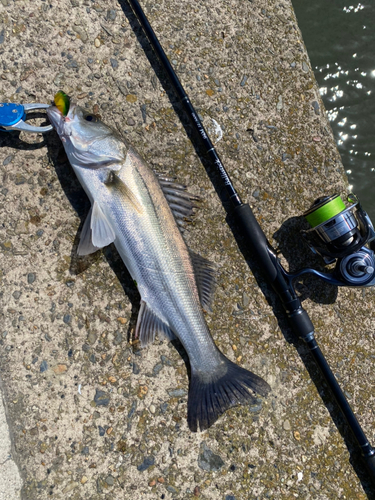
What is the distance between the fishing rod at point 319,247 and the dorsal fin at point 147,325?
0.80m

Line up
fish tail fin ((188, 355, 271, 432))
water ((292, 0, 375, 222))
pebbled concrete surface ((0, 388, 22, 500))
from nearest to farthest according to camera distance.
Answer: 1. pebbled concrete surface ((0, 388, 22, 500))
2. fish tail fin ((188, 355, 271, 432))
3. water ((292, 0, 375, 222))

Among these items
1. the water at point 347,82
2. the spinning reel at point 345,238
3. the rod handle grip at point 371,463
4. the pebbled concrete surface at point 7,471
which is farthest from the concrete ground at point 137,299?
the water at point 347,82

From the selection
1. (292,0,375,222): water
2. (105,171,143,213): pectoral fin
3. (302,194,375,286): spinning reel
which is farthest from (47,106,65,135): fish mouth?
(292,0,375,222): water

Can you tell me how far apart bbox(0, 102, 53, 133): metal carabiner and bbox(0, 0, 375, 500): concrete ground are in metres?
0.16

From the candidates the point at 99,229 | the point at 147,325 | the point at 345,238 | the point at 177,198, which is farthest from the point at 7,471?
the point at 345,238

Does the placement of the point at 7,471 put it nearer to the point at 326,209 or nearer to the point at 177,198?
the point at 177,198

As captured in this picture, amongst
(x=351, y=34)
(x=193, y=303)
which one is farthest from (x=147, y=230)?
(x=351, y=34)

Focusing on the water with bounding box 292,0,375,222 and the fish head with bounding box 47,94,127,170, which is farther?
the water with bounding box 292,0,375,222

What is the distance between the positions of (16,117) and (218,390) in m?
2.12

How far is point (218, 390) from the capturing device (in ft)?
7.65

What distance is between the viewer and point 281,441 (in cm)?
251

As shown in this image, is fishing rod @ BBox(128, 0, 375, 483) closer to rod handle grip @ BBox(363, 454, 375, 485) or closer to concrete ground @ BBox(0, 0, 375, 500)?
rod handle grip @ BBox(363, 454, 375, 485)

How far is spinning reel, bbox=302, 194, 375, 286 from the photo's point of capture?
7.86ft

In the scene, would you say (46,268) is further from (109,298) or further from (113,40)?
(113,40)
